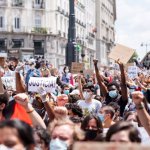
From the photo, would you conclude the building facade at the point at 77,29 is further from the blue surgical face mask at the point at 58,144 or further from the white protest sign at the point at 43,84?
the blue surgical face mask at the point at 58,144

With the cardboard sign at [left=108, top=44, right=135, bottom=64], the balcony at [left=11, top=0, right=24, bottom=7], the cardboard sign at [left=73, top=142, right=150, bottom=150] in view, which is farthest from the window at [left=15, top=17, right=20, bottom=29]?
the cardboard sign at [left=73, top=142, right=150, bottom=150]

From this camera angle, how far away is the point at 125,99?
30.0ft

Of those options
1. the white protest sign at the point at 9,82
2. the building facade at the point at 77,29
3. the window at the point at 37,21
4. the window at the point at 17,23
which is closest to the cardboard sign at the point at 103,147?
the white protest sign at the point at 9,82

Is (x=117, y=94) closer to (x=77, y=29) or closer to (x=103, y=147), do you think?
(x=103, y=147)

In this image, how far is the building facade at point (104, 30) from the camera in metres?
91.9

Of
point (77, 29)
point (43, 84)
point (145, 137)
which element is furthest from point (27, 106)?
point (77, 29)

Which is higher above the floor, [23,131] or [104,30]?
[104,30]

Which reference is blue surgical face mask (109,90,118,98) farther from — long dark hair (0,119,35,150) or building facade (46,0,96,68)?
building facade (46,0,96,68)

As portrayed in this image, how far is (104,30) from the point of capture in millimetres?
97688

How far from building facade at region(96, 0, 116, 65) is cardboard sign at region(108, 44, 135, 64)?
78.4m

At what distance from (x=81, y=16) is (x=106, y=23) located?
2138cm

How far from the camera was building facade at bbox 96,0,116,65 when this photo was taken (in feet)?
302

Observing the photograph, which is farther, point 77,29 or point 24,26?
point 77,29

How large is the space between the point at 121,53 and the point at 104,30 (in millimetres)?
A: 86246
